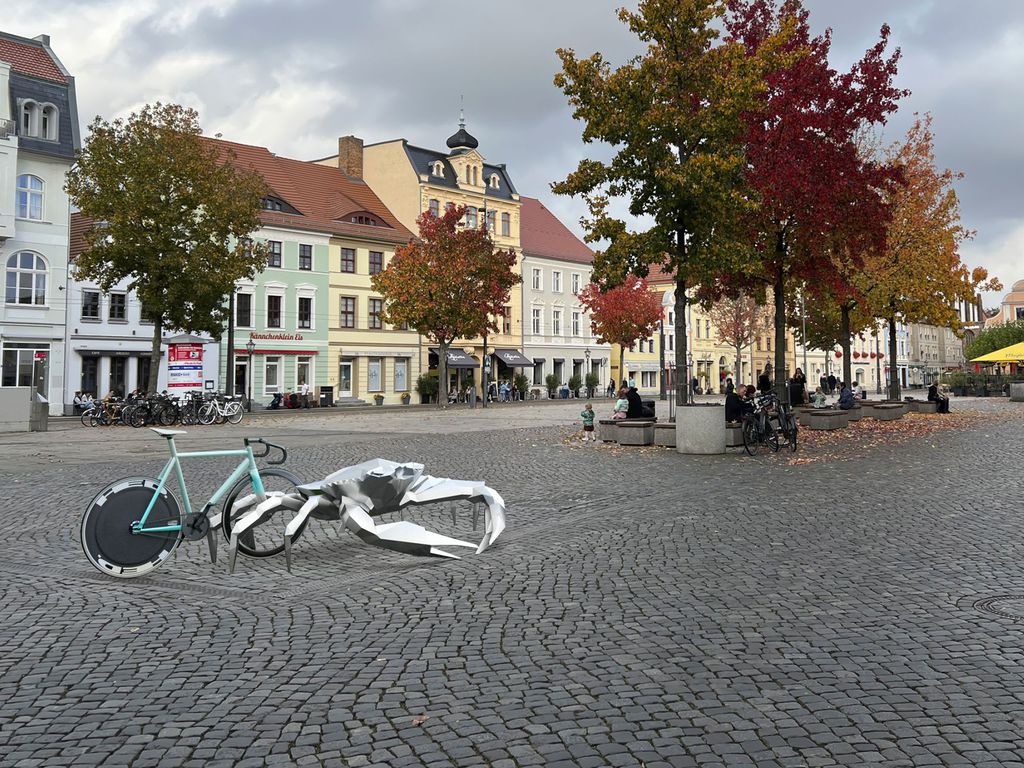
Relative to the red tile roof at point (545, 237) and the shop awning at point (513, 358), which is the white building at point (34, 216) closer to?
the shop awning at point (513, 358)

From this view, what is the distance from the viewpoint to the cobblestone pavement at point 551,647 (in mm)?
3660

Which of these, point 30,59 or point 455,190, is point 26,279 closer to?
point 30,59

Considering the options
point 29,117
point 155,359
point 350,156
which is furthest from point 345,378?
point 29,117

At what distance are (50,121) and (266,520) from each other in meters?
40.1

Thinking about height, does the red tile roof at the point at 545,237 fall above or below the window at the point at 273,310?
above

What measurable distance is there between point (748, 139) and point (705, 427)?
Result: 26.3 ft

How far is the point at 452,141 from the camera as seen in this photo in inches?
2594

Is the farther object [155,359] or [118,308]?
[118,308]

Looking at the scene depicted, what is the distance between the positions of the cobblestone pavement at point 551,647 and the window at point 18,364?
34016 mm

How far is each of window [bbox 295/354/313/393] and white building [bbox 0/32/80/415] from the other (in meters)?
13.6

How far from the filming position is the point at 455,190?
62.8 meters

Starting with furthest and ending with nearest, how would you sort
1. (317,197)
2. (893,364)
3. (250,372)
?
(317,197), (250,372), (893,364)

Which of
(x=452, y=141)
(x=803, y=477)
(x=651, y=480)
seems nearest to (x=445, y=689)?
(x=651, y=480)

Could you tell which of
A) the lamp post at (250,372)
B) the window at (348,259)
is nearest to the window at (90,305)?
the lamp post at (250,372)
